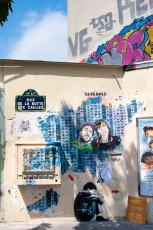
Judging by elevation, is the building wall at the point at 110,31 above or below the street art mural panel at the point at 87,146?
above

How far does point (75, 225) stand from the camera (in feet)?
25.1

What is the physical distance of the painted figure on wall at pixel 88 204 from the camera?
7977 millimetres

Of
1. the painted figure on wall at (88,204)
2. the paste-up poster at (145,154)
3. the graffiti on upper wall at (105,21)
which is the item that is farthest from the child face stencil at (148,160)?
the graffiti on upper wall at (105,21)

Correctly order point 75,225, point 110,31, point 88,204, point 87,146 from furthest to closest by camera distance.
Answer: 1. point 110,31
2. point 87,146
3. point 88,204
4. point 75,225

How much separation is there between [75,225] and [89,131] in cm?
224

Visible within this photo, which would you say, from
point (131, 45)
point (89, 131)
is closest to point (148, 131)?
point (89, 131)

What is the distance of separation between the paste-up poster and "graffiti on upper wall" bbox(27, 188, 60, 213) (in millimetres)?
2066

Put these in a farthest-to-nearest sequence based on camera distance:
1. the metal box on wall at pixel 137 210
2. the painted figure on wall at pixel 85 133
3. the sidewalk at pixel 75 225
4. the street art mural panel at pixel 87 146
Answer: the painted figure on wall at pixel 85 133, the street art mural panel at pixel 87 146, the metal box on wall at pixel 137 210, the sidewalk at pixel 75 225

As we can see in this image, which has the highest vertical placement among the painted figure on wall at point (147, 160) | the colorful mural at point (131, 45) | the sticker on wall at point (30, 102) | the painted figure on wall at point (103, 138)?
the colorful mural at point (131, 45)

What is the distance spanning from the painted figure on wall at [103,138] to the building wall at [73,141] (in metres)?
0.02

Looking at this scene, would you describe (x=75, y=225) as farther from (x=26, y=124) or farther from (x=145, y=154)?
(x=26, y=124)

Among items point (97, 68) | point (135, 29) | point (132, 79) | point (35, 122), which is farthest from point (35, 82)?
point (135, 29)

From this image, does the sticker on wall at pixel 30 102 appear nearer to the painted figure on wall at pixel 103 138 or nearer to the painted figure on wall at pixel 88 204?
the painted figure on wall at pixel 103 138

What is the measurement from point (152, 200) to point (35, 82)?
13.1ft
